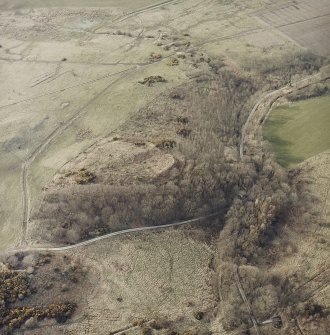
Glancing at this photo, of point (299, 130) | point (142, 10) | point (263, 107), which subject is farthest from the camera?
point (142, 10)

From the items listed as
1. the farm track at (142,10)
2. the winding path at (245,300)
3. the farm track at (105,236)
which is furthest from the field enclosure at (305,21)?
the winding path at (245,300)

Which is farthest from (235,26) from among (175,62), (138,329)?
(138,329)

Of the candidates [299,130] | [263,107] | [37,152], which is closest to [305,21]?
[263,107]

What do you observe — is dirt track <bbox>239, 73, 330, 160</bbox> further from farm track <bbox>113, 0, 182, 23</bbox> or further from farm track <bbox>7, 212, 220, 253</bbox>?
farm track <bbox>113, 0, 182, 23</bbox>

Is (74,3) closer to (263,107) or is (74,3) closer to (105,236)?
(263,107)

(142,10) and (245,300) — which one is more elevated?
(142,10)

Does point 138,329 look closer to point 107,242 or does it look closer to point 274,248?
point 107,242
